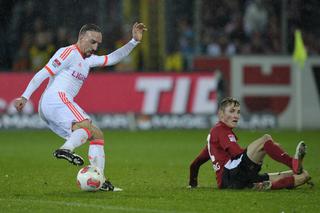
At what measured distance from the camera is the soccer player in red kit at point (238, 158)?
414 inches

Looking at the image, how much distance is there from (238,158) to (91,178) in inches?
70.2

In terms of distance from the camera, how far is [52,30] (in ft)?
80.0

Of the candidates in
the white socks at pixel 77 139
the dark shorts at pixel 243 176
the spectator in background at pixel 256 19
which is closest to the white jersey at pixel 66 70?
the white socks at pixel 77 139

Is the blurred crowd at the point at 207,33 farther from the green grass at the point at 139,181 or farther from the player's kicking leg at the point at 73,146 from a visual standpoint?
the player's kicking leg at the point at 73,146

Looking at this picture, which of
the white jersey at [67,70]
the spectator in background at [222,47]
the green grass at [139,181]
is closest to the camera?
the green grass at [139,181]

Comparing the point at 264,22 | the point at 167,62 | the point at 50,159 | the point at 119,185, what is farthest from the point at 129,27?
the point at 119,185

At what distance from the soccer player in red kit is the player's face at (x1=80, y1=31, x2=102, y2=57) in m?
1.80

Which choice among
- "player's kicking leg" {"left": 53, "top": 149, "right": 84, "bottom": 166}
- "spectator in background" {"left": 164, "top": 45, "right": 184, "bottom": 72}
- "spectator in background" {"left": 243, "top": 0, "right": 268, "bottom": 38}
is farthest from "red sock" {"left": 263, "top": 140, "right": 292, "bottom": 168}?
"spectator in background" {"left": 243, "top": 0, "right": 268, "bottom": 38}

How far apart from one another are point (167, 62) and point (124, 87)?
1.58 m

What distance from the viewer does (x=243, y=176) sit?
10883 mm

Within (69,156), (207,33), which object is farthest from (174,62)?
(69,156)

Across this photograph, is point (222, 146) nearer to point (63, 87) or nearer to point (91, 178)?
point (91, 178)

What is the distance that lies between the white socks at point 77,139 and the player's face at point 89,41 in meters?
1.10

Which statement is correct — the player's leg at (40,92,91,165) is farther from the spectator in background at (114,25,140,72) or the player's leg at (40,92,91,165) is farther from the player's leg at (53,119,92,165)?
the spectator in background at (114,25,140,72)
